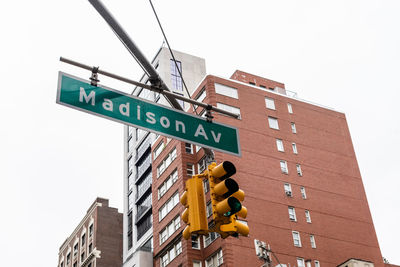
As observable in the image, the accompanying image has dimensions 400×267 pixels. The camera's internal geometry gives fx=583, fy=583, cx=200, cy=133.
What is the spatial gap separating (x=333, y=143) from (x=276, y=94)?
8.84 meters

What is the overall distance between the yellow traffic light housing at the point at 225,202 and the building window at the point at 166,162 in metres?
53.3

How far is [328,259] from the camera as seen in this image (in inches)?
2237

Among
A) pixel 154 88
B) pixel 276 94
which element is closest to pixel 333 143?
pixel 276 94

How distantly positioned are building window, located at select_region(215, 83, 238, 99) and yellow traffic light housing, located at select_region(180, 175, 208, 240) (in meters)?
51.8

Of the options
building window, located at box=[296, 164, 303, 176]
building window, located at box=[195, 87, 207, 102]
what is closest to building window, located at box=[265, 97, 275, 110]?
building window, located at box=[195, 87, 207, 102]

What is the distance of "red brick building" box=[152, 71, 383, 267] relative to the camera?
2178 inches

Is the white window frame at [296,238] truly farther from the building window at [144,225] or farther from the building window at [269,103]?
the building window at [144,225]

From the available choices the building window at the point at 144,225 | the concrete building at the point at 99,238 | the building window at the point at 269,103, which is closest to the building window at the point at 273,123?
the building window at the point at 269,103

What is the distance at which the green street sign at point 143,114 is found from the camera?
9508 millimetres

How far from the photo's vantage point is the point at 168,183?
6384 centimetres

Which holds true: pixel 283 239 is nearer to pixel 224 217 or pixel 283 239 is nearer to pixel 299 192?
pixel 299 192

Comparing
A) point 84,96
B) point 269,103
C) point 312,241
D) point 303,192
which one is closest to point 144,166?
point 269,103

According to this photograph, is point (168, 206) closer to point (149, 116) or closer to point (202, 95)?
point (202, 95)

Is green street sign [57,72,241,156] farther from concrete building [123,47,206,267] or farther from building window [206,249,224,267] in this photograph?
concrete building [123,47,206,267]
